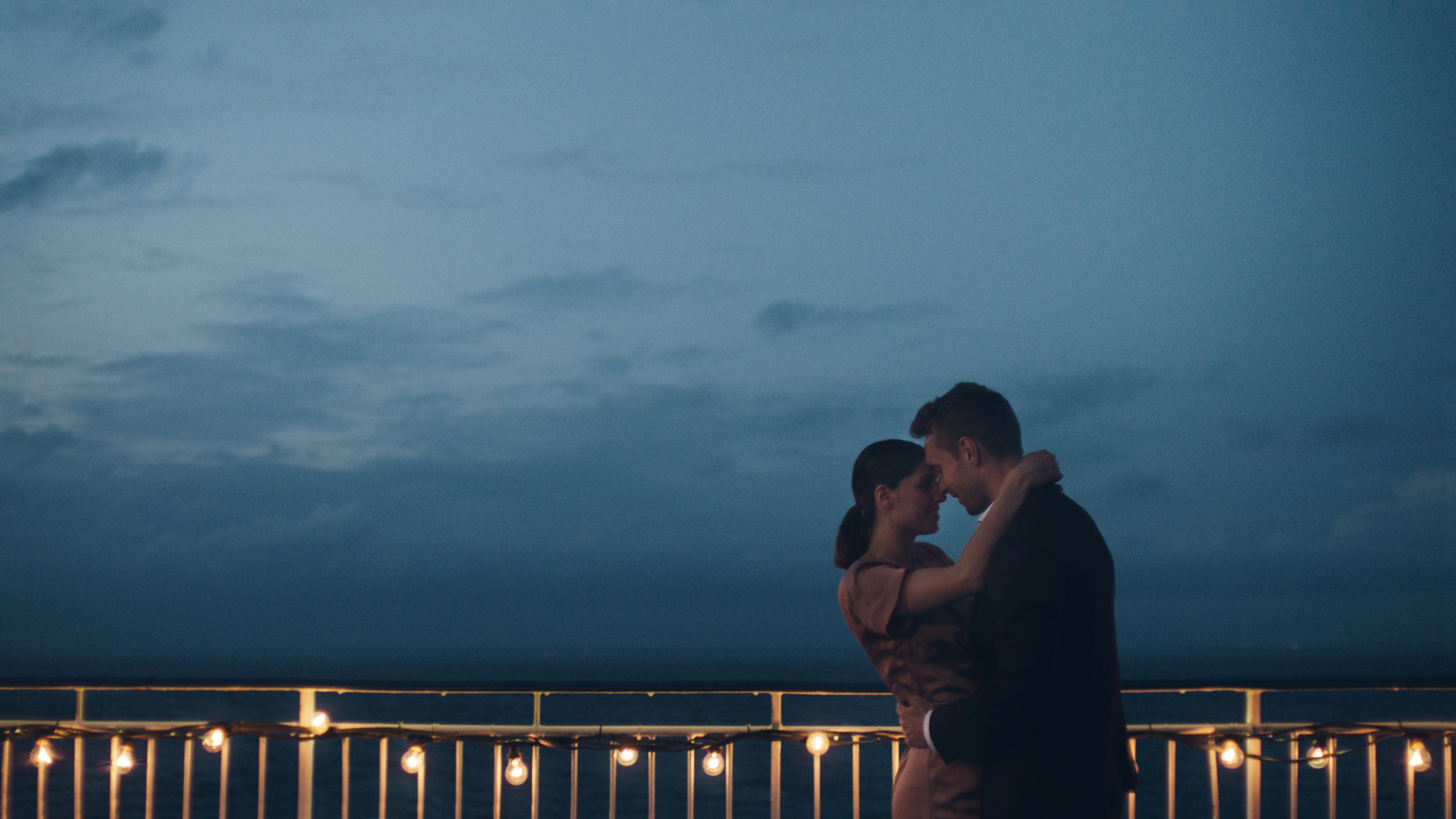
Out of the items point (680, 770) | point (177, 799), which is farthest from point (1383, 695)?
point (177, 799)

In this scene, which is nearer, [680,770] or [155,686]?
[155,686]

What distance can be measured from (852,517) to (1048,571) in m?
0.57

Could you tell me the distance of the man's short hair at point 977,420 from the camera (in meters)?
2.21

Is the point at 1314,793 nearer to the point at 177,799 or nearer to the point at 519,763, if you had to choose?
the point at 177,799

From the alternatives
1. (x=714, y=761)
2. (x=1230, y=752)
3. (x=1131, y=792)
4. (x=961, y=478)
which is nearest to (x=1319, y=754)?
(x=1230, y=752)

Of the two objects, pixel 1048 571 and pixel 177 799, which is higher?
pixel 1048 571

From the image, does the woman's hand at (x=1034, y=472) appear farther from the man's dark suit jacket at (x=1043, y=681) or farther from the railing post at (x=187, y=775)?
the railing post at (x=187, y=775)

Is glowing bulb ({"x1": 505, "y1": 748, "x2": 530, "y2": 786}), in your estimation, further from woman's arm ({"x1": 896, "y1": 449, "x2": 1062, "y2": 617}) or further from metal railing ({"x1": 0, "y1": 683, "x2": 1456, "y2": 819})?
woman's arm ({"x1": 896, "y1": 449, "x2": 1062, "y2": 617})

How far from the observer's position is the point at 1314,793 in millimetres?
40219

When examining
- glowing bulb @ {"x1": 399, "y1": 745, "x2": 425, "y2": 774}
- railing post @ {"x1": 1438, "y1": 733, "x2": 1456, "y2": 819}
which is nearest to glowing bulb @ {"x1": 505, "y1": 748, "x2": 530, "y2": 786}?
Answer: glowing bulb @ {"x1": 399, "y1": 745, "x2": 425, "y2": 774}

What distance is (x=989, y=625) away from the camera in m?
2.10

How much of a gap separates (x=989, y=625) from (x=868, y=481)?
429 mm

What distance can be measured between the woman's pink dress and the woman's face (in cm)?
13

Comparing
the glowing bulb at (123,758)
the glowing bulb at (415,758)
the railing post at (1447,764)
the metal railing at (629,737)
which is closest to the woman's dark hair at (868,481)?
the metal railing at (629,737)
